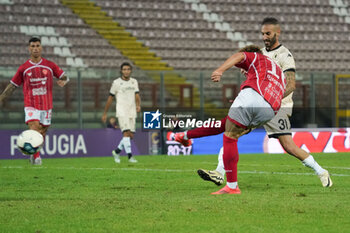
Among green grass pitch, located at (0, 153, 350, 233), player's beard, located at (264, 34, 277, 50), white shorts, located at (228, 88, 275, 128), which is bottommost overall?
green grass pitch, located at (0, 153, 350, 233)

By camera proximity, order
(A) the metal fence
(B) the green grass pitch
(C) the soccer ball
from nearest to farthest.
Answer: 1. (B) the green grass pitch
2. (C) the soccer ball
3. (A) the metal fence

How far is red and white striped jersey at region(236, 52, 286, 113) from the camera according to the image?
7383 mm

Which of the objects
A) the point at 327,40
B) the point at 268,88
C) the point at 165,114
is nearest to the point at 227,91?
the point at 165,114

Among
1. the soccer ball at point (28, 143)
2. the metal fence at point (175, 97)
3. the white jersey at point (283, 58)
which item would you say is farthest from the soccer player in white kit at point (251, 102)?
the metal fence at point (175, 97)

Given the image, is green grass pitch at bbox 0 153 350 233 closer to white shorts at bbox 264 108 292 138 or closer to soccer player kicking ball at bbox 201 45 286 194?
soccer player kicking ball at bbox 201 45 286 194

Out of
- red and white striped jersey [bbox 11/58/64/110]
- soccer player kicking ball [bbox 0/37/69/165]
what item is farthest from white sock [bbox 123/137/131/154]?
red and white striped jersey [bbox 11/58/64/110]

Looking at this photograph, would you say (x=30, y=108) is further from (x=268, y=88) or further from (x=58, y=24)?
(x=58, y=24)

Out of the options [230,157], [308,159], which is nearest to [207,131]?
[230,157]

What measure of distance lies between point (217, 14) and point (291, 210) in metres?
23.9

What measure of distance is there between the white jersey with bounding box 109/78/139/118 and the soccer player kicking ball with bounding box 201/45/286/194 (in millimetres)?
8090

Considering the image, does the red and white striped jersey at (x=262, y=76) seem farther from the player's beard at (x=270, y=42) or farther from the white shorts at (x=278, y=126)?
the player's beard at (x=270, y=42)

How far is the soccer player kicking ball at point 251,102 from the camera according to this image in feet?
24.3

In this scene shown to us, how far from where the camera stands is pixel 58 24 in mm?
25781

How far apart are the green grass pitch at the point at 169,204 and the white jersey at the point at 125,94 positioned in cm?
527
